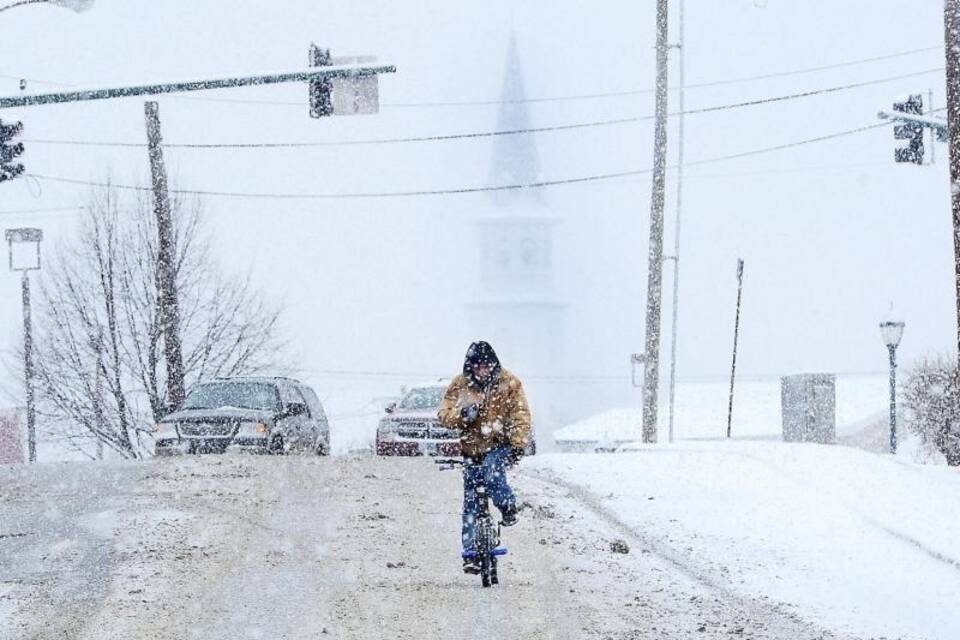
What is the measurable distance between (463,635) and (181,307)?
37582 mm

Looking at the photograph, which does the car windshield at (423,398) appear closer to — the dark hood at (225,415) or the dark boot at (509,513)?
the dark hood at (225,415)

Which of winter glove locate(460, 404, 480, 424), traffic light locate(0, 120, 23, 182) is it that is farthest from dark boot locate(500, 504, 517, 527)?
traffic light locate(0, 120, 23, 182)

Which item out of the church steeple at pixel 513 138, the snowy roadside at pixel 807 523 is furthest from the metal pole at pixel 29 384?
the church steeple at pixel 513 138

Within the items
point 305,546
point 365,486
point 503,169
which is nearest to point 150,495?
point 365,486

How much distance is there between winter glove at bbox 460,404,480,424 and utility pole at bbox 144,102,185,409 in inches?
850

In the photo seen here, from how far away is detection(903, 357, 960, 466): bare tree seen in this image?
36.2 meters

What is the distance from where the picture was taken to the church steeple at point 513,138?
440 ft

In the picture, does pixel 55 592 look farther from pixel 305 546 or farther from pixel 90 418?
pixel 90 418

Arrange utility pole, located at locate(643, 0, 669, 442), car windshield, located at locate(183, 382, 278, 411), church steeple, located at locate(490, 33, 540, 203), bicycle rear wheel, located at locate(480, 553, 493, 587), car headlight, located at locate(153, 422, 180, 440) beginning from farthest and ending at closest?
1. church steeple, located at locate(490, 33, 540, 203)
2. utility pole, located at locate(643, 0, 669, 442)
3. car windshield, located at locate(183, 382, 278, 411)
4. car headlight, located at locate(153, 422, 180, 440)
5. bicycle rear wheel, located at locate(480, 553, 493, 587)

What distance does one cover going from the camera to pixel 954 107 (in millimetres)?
18859

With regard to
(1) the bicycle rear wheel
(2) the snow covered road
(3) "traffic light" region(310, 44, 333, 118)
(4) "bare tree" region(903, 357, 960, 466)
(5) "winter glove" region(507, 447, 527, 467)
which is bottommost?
(4) "bare tree" region(903, 357, 960, 466)

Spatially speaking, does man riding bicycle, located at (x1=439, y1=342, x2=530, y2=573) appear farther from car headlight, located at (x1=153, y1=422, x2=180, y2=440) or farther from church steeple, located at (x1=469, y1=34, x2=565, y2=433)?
church steeple, located at (x1=469, y1=34, x2=565, y2=433)

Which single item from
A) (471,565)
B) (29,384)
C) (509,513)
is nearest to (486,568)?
(471,565)

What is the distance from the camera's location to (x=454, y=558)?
12039 mm
